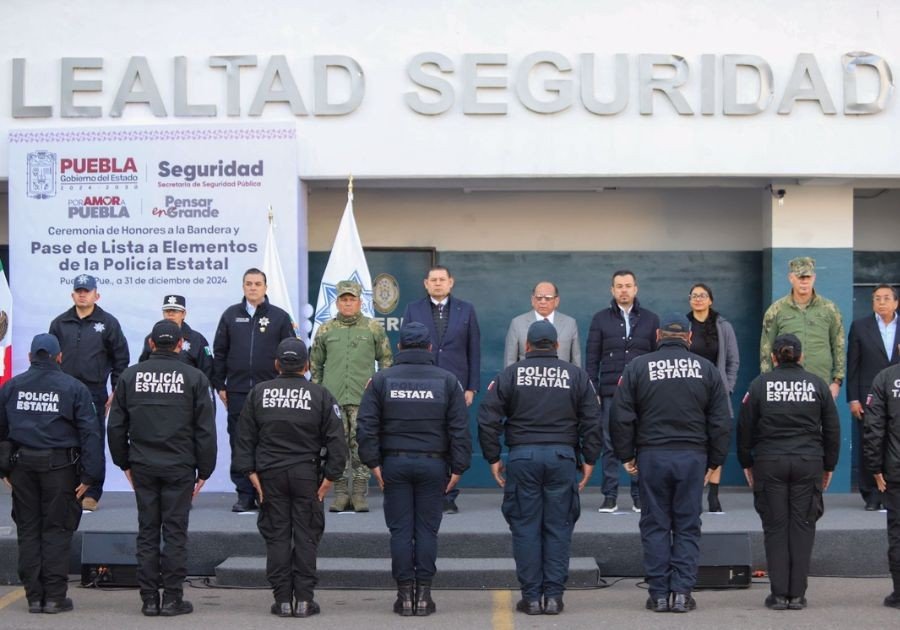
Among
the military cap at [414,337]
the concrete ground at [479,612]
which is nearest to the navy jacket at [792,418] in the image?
the concrete ground at [479,612]

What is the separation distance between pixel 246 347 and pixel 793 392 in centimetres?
467

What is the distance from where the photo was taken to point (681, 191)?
13000mm

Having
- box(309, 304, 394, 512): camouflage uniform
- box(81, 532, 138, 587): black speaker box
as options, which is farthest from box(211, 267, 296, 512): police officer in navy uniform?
box(81, 532, 138, 587): black speaker box

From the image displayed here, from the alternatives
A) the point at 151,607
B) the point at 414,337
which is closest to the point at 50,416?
the point at 151,607

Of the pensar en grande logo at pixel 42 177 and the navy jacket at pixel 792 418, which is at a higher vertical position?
the pensar en grande logo at pixel 42 177

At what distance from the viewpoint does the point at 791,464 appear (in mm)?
8594

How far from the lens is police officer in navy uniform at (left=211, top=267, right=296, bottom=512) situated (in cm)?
1071

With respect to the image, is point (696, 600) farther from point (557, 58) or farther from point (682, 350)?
point (557, 58)

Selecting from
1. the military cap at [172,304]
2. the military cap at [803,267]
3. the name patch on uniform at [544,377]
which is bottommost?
the name patch on uniform at [544,377]

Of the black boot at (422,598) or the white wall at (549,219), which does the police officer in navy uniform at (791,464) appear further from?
the white wall at (549,219)

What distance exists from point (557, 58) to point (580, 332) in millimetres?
2862

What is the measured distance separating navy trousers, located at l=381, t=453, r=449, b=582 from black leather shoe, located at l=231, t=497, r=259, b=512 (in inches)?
101

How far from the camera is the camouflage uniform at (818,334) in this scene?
1084cm

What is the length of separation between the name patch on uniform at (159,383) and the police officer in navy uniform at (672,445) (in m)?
3.06
